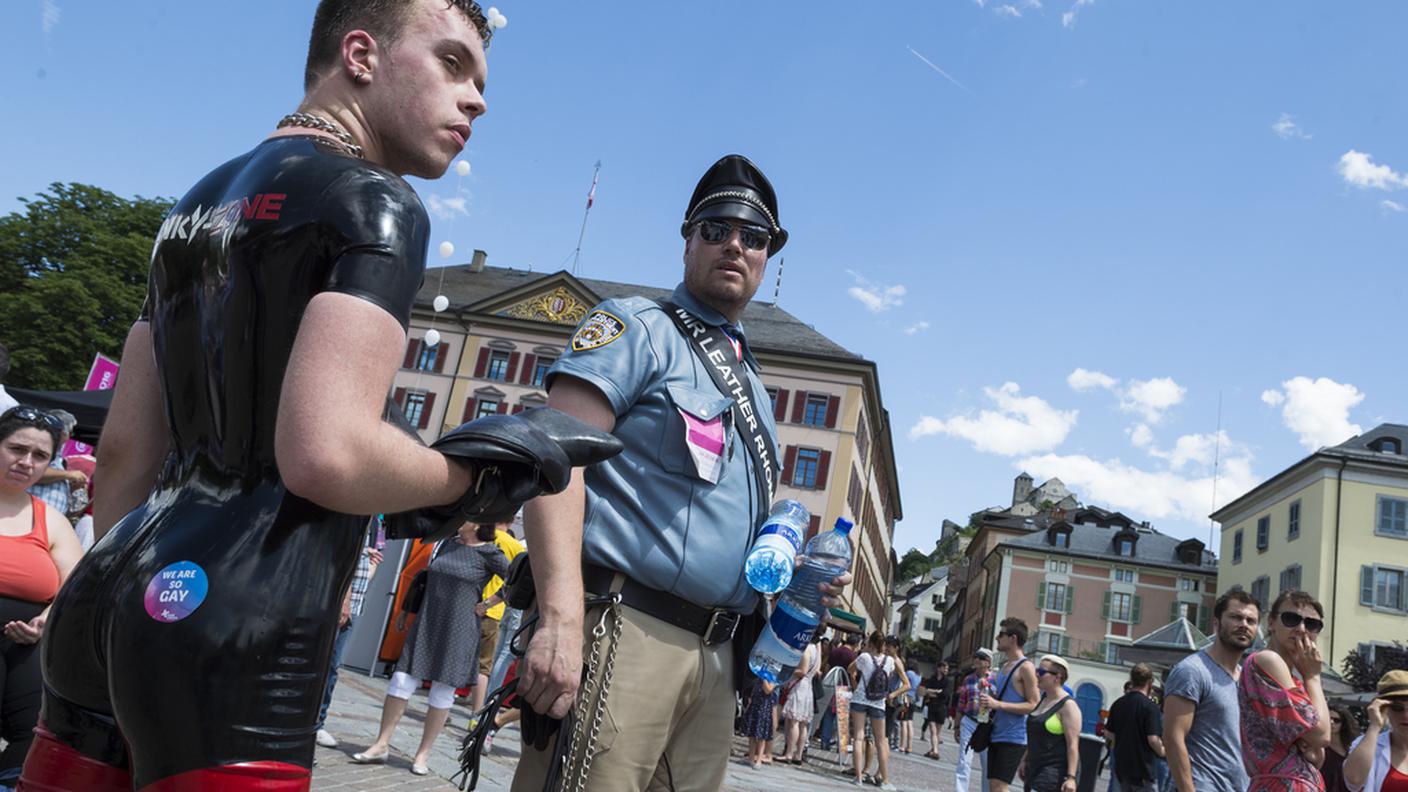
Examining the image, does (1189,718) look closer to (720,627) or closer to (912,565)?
(720,627)

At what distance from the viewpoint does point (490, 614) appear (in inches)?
347

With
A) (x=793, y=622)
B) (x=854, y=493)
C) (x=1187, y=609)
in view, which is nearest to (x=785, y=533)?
(x=793, y=622)

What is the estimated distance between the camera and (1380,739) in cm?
618

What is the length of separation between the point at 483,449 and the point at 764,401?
1.55m

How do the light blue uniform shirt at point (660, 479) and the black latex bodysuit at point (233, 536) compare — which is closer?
the black latex bodysuit at point (233, 536)

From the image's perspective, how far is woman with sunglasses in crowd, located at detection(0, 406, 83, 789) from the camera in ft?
12.2

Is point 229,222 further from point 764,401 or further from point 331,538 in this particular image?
point 764,401

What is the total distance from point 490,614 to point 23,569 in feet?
16.8

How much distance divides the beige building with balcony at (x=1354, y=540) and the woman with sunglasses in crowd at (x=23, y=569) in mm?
45615

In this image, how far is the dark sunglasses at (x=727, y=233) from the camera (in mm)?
2842

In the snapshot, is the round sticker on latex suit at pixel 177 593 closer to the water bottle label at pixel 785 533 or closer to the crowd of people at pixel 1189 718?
the water bottle label at pixel 785 533

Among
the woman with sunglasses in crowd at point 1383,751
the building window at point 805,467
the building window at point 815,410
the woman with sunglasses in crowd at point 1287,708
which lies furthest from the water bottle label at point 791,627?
the building window at point 815,410

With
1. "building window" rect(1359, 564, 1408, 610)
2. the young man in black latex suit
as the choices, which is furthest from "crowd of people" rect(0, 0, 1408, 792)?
"building window" rect(1359, 564, 1408, 610)

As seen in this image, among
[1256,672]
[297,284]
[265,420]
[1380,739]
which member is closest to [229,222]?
[297,284]
